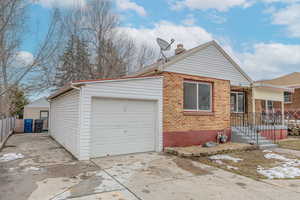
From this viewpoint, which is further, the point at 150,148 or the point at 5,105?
the point at 5,105

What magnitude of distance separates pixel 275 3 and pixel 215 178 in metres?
A: 11.6

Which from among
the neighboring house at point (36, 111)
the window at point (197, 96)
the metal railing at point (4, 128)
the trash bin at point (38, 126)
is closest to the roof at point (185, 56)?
the window at point (197, 96)

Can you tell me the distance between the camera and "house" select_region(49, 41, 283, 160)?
7.11 metres

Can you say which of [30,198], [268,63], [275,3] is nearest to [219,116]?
[275,3]

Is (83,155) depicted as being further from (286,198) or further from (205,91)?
(205,91)

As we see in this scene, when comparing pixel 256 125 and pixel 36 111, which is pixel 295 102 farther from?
pixel 36 111

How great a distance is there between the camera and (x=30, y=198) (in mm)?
3828

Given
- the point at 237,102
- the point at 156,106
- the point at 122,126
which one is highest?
the point at 237,102

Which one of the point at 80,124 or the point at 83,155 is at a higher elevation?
the point at 80,124

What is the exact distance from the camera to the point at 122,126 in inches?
305

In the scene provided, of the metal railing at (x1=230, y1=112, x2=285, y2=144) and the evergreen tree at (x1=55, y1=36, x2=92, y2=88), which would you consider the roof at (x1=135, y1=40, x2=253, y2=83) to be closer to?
the metal railing at (x1=230, y1=112, x2=285, y2=144)

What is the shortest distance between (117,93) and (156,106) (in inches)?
75.0

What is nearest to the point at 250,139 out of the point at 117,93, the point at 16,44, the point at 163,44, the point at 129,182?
the point at 163,44

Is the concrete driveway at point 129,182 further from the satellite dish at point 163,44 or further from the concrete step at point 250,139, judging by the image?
the satellite dish at point 163,44
